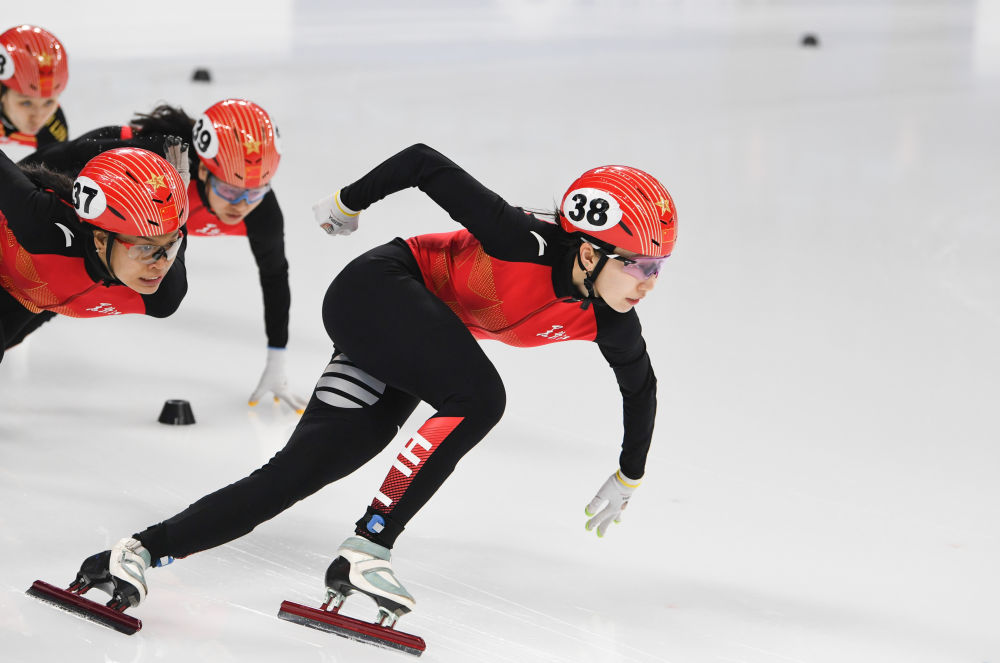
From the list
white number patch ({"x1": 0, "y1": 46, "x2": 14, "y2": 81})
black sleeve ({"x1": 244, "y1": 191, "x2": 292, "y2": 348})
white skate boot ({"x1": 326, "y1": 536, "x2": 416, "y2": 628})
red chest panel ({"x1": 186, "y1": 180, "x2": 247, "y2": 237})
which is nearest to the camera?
white skate boot ({"x1": 326, "y1": 536, "x2": 416, "y2": 628})

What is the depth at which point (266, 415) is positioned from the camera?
13.3 ft

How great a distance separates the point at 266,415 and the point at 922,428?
2.27 metres

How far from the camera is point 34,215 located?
304 centimetres

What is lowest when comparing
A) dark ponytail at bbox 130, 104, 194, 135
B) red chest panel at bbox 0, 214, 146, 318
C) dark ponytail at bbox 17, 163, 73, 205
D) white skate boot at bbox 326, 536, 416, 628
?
white skate boot at bbox 326, 536, 416, 628

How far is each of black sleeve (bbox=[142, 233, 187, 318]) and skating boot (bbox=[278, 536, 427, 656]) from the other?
3.24ft

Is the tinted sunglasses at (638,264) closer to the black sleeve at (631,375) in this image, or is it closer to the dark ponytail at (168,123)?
the black sleeve at (631,375)

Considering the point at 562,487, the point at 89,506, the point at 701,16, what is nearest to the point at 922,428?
the point at 562,487

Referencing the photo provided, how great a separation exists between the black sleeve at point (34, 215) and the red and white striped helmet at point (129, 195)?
0.20 m

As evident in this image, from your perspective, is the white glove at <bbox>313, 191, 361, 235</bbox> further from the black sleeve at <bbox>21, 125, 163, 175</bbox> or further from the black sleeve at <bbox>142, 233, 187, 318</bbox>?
the black sleeve at <bbox>21, 125, 163, 175</bbox>

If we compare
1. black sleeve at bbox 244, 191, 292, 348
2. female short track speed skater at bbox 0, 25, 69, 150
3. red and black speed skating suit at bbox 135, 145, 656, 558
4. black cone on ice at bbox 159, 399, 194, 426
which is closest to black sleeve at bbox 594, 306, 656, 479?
red and black speed skating suit at bbox 135, 145, 656, 558

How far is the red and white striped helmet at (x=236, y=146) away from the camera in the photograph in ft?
12.0

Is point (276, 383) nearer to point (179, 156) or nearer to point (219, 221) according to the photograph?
point (219, 221)

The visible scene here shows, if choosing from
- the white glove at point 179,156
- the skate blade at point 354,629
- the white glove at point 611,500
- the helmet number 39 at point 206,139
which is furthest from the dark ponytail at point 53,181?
the white glove at point 611,500

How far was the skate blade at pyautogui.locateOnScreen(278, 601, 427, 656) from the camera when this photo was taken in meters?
2.53
